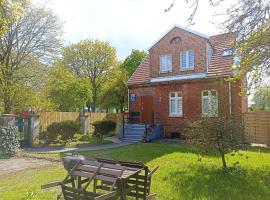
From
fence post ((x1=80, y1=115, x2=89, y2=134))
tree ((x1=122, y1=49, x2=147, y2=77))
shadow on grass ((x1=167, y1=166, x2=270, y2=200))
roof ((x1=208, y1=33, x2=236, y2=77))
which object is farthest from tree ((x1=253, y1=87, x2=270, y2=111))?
tree ((x1=122, y1=49, x2=147, y2=77))

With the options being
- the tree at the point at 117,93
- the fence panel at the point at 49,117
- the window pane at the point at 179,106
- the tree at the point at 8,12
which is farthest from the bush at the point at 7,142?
the tree at the point at 117,93

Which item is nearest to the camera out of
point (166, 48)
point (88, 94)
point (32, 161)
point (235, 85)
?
point (32, 161)

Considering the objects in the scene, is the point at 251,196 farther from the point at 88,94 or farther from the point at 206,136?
the point at 88,94

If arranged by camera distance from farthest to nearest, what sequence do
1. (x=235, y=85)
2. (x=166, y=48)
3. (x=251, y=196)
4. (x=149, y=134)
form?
(x=166, y=48)
(x=149, y=134)
(x=235, y=85)
(x=251, y=196)

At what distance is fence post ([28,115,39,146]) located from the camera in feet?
63.9

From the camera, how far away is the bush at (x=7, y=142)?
50.7ft

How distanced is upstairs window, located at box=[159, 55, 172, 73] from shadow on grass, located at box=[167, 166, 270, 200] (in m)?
12.9

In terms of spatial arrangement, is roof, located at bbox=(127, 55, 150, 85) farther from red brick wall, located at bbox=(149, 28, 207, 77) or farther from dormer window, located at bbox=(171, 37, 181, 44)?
dormer window, located at bbox=(171, 37, 181, 44)

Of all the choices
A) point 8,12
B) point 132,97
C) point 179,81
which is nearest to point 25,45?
point 132,97

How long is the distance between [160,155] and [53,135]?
8.87m

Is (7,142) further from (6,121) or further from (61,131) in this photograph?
(61,131)

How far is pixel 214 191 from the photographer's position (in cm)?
822

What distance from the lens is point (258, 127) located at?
1839 cm

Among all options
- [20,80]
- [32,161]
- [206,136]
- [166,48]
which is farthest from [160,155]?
[20,80]
